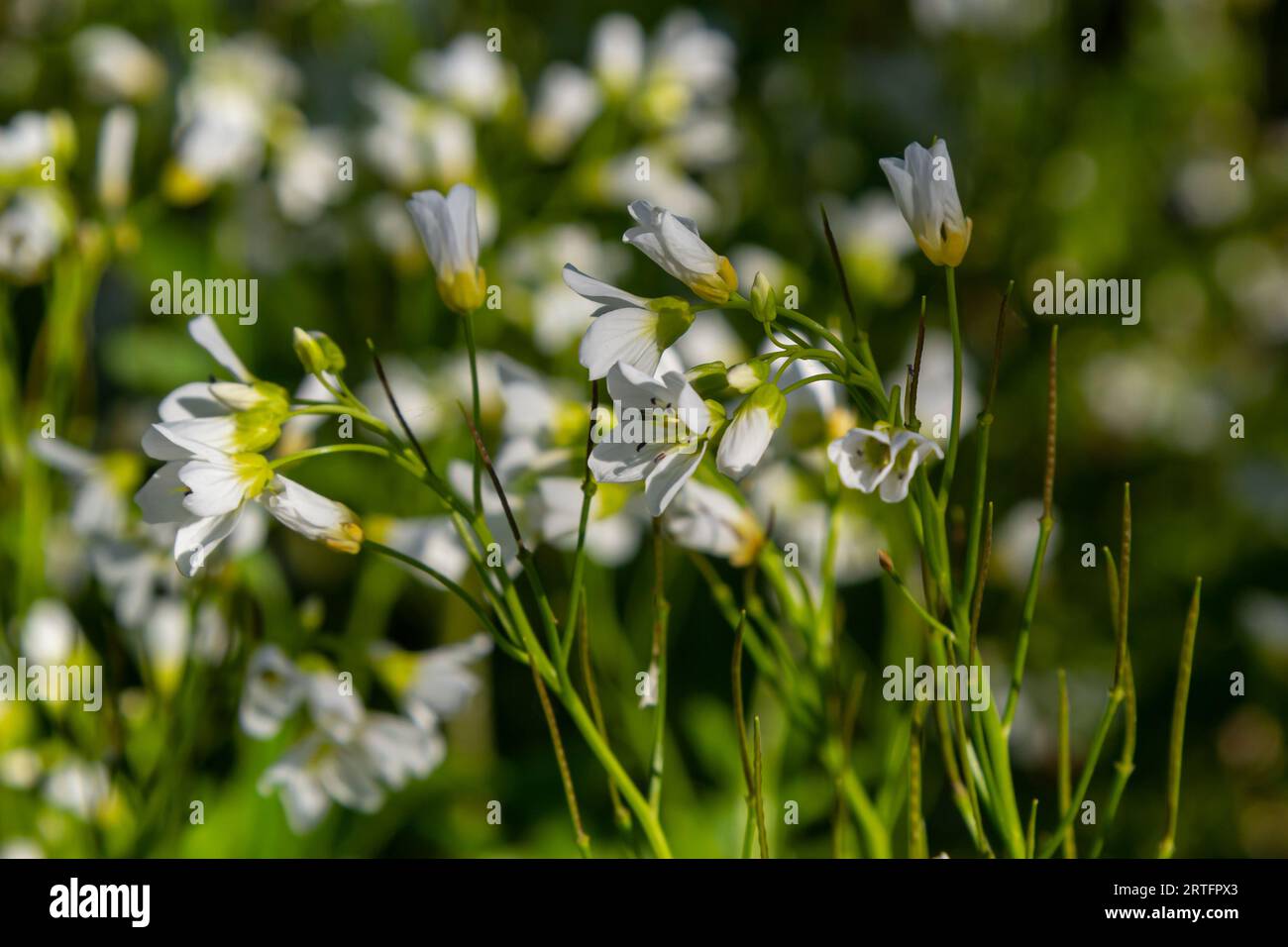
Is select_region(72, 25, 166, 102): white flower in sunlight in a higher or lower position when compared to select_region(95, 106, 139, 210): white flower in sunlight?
higher

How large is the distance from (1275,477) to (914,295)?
16.9 inches

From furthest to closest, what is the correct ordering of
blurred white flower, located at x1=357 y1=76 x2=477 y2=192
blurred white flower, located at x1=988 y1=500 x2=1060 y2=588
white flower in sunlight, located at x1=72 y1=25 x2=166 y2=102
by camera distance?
white flower in sunlight, located at x1=72 y1=25 x2=166 y2=102
blurred white flower, located at x1=357 y1=76 x2=477 y2=192
blurred white flower, located at x1=988 y1=500 x2=1060 y2=588

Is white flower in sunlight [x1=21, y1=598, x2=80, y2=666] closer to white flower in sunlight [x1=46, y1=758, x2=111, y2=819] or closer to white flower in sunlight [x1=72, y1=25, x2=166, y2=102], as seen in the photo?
white flower in sunlight [x1=46, y1=758, x2=111, y2=819]

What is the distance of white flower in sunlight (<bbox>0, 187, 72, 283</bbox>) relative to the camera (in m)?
0.68

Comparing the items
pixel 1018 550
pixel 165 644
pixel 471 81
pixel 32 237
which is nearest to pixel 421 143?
pixel 471 81

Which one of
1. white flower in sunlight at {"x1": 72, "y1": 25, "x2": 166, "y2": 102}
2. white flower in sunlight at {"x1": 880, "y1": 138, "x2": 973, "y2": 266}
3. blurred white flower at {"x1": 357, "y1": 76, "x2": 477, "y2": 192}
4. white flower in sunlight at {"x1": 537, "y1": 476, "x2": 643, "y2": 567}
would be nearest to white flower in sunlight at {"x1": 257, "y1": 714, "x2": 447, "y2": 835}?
white flower in sunlight at {"x1": 537, "y1": 476, "x2": 643, "y2": 567}

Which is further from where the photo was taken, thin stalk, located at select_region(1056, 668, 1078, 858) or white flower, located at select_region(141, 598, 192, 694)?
white flower, located at select_region(141, 598, 192, 694)

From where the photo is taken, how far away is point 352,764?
595 mm

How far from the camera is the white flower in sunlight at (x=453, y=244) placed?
440 millimetres

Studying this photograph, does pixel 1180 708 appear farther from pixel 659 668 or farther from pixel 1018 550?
pixel 1018 550

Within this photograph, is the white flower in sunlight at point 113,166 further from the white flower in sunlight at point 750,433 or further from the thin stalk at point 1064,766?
the thin stalk at point 1064,766

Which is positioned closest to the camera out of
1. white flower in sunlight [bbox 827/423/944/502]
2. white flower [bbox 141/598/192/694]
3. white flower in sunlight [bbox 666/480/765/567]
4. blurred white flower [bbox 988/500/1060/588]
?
white flower in sunlight [bbox 827/423/944/502]
